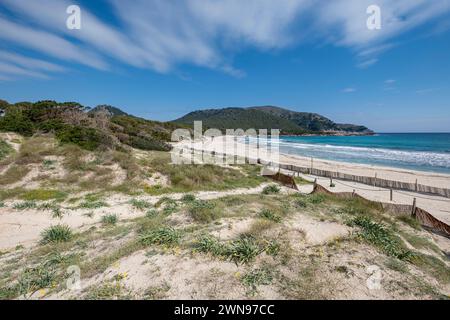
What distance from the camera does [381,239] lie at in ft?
17.1

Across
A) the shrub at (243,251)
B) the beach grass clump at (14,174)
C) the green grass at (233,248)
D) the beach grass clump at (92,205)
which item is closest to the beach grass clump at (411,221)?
the green grass at (233,248)

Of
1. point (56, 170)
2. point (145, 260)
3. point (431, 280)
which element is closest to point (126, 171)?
point (56, 170)

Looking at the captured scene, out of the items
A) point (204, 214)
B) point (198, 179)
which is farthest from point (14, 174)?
point (204, 214)

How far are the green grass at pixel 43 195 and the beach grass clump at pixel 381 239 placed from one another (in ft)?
43.7

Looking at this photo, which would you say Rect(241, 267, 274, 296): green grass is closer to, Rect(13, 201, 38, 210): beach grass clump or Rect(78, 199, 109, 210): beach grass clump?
Rect(78, 199, 109, 210): beach grass clump

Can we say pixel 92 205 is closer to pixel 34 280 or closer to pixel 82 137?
pixel 34 280

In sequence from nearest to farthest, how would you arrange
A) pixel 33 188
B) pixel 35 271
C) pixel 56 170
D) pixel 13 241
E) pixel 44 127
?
pixel 35 271
pixel 13 241
pixel 33 188
pixel 56 170
pixel 44 127

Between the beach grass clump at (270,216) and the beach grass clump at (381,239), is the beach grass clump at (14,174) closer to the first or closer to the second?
the beach grass clump at (270,216)

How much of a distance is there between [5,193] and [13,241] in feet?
18.7

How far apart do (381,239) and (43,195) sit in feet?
48.1

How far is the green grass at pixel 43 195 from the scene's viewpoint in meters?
10.7

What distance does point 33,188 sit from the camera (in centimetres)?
1188
